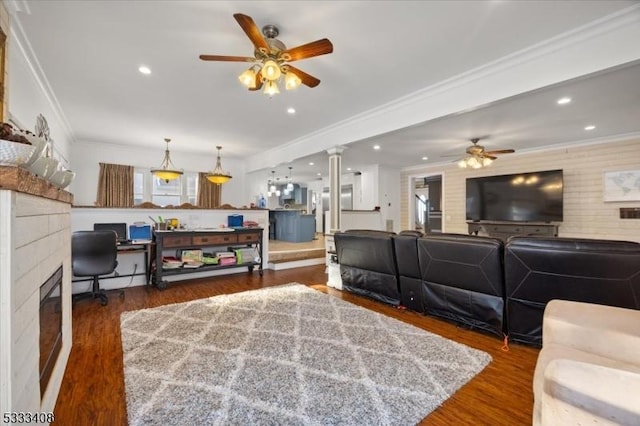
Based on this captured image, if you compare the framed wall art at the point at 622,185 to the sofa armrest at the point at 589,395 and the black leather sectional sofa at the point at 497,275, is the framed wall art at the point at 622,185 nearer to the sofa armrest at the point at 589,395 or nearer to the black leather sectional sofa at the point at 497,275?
the black leather sectional sofa at the point at 497,275

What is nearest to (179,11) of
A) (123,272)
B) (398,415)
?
(398,415)

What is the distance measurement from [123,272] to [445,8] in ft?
17.0

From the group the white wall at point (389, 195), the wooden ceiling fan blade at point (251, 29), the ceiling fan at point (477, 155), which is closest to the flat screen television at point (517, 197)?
the ceiling fan at point (477, 155)

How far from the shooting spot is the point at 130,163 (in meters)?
7.06

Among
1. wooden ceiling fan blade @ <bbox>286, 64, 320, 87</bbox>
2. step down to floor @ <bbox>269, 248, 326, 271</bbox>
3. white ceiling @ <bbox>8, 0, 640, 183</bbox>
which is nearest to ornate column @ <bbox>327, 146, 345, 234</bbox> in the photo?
white ceiling @ <bbox>8, 0, 640, 183</bbox>

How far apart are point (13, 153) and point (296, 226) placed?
7556 mm

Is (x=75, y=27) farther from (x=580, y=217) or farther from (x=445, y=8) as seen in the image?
(x=580, y=217)

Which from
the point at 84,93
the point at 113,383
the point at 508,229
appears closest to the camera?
the point at 113,383

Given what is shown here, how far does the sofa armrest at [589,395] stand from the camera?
2.70ft

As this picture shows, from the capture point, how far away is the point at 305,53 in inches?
91.4

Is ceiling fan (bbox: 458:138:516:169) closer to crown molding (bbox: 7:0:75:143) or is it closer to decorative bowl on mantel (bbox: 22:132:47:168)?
decorative bowl on mantel (bbox: 22:132:47:168)

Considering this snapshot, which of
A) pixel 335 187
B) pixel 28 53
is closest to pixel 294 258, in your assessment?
pixel 335 187

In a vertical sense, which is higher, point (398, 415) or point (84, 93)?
point (84, 93)

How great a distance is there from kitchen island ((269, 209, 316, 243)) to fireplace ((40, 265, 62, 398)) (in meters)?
6.67
